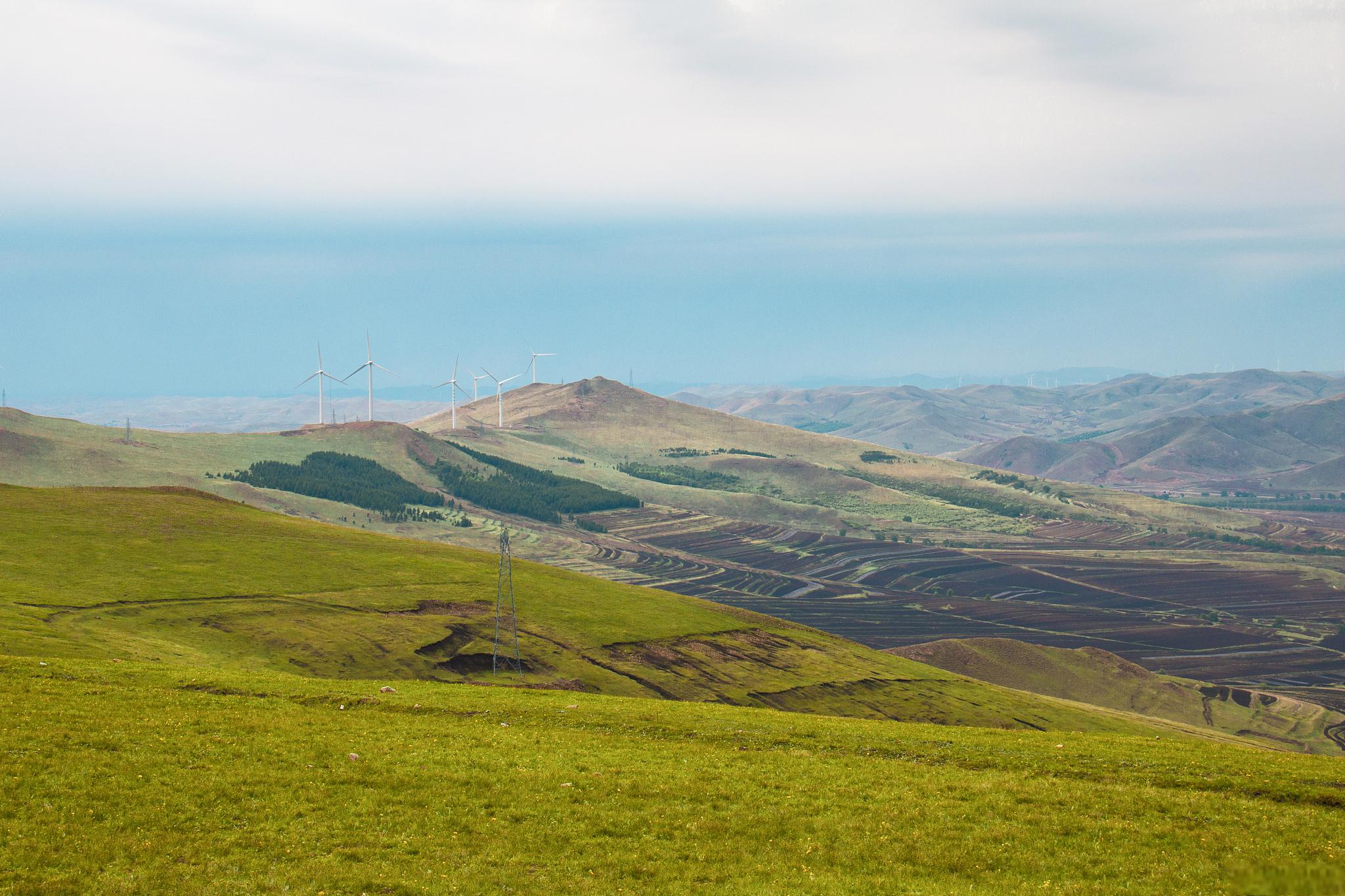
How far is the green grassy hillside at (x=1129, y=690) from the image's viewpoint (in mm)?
151625

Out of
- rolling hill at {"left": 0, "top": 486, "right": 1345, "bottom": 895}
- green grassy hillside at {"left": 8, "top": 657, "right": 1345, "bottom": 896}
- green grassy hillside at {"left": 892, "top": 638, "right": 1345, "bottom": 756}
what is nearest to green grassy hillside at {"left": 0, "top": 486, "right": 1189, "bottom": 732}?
rolling hill at {"left": 0, "top": 486, "right": 1345, "bottom": 895}

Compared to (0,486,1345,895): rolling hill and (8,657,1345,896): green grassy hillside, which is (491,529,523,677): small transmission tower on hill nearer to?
(0,486,1345,895): rolling hill

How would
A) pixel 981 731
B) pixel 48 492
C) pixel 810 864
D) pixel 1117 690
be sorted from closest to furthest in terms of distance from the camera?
pixel 810 864 < pixel 981 731 < pixel 48 492 < pixel 1117 690

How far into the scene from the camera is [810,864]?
2956 cm

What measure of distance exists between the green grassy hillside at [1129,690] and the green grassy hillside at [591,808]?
369ft

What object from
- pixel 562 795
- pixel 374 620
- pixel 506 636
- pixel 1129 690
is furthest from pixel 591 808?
pixel 1129 690

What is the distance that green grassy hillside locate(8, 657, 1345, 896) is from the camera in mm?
27375

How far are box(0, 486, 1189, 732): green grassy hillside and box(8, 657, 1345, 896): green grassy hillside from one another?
26851 millimetres

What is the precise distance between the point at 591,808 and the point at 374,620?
5623 centimetres

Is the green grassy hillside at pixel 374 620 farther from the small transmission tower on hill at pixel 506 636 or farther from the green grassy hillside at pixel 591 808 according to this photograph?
the green grassy hillside at pixel 591 808

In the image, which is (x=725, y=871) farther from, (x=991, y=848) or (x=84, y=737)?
(x=84, y=737)

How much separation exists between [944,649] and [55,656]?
13282 cm

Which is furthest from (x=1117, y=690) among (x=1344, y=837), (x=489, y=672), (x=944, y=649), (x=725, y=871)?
(x=725, y=871)

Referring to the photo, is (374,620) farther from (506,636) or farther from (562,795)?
(562,795)
